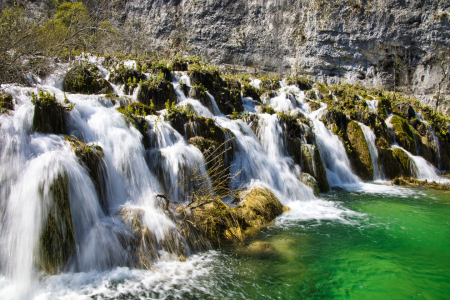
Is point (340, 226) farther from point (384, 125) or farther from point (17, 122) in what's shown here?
point (384, 125)

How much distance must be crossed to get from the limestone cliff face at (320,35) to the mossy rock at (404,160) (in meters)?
18.0

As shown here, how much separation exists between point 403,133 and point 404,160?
117 inches

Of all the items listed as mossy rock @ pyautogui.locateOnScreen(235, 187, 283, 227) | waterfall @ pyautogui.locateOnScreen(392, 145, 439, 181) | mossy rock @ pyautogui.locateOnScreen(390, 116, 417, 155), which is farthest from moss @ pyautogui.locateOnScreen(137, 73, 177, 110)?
mossy rock @ pyautogui.locateOnScreen(390, 116, 417, 155)

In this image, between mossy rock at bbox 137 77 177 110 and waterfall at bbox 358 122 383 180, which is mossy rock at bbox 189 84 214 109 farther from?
waterfall at bbox 358 122 383 180

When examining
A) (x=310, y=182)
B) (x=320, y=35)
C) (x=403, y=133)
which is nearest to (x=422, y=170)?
(x=403, y=133)

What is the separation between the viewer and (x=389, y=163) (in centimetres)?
1341

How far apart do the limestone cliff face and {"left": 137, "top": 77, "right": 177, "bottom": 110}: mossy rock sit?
20.4 metres

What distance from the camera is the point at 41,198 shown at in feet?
13.6

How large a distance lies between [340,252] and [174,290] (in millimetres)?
3520

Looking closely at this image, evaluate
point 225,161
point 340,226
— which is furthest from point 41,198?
point 340,226

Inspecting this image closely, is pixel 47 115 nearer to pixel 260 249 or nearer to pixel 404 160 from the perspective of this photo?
pixel 260 249

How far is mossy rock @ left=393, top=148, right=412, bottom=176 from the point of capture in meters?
13.3

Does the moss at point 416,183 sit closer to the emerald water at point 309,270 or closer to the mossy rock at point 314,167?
the mossy rock at point 314,167

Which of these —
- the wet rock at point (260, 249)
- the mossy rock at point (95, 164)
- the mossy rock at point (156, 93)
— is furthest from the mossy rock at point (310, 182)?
the mossy rock at point (95, 164)
